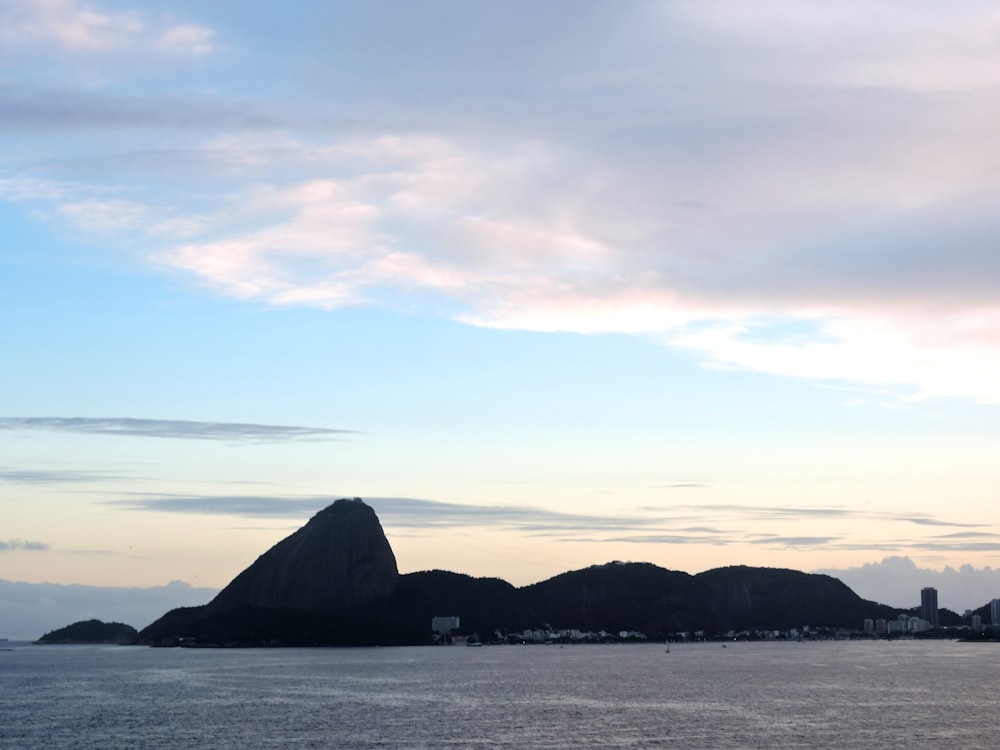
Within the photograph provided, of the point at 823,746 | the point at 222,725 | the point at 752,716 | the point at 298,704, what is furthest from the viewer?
the point at 298,704

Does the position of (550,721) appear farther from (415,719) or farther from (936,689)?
(936,689)

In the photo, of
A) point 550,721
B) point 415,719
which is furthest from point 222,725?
point 550,721

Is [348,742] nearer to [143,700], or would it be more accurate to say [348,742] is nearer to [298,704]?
[298,704]

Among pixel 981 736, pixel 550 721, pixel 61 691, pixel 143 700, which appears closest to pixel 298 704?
pixel 143 700

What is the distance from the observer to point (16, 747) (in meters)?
110

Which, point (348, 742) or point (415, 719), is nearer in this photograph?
point (348, 742)

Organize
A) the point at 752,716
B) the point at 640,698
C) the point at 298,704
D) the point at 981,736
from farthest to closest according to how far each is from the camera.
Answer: the point at 640,698 → the point at 298,704 → the point at 752,716 → the point at 981,736

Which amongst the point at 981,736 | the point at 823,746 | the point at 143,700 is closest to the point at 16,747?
the point at 143,700

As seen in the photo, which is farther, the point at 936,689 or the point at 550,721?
the point at 936,689

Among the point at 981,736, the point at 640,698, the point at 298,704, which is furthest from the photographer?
the point at 640,698

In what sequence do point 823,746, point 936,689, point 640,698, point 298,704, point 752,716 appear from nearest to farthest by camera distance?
point 823,746, point 752,716, point 298,704, point 640,698, point 936,689

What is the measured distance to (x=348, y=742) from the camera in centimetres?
11194

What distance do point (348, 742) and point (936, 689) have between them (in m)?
111

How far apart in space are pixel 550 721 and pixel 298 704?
128 ft
